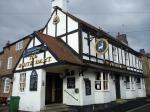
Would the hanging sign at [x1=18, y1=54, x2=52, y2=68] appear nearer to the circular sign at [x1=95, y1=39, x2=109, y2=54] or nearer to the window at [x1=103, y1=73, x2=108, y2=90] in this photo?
the circular sign at [x1=95, y1=39, x2=109, y2=54]

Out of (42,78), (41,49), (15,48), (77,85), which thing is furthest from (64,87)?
(15,48)

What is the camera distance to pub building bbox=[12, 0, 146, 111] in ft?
51.3

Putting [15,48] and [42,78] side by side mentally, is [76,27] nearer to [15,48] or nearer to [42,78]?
[42,78]

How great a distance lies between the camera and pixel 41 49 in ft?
53.3

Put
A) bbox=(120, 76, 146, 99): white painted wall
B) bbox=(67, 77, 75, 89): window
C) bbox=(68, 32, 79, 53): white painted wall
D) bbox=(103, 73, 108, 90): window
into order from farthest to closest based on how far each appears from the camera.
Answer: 1. bbox=(120, 76, 146, 99): white painted wall
2. bbox=(103, 73, 108, 90): window
3. bbox=(68, 32, 79, 53): white painted wall
4. bbox=(67, 77, 75, 89): window

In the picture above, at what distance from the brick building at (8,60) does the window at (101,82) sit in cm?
1241

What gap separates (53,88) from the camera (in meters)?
18.4

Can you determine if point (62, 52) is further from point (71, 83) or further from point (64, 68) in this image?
point (71, 83)

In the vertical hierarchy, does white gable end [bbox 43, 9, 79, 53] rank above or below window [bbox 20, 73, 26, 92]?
above

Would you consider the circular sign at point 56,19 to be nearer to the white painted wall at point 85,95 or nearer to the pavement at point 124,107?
the white painted wall at point 85,95

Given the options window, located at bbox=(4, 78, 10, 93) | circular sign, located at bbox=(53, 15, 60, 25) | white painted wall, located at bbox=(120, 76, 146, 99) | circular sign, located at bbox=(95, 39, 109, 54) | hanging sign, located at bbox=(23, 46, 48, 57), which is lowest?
white painted wall, located at bbox=(120, 76, 146, 99)

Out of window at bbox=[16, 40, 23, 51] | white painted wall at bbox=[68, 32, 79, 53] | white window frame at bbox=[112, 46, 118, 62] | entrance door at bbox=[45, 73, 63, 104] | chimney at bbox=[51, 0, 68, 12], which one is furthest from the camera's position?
window at bbox=[16, 40, 23, 51]

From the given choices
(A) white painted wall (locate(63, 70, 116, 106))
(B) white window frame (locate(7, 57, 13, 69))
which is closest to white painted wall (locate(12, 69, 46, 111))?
(A) white painted wall (locate(63, 70, 116, 106))

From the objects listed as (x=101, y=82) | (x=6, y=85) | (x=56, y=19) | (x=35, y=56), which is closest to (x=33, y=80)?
(x=35, y=56)
